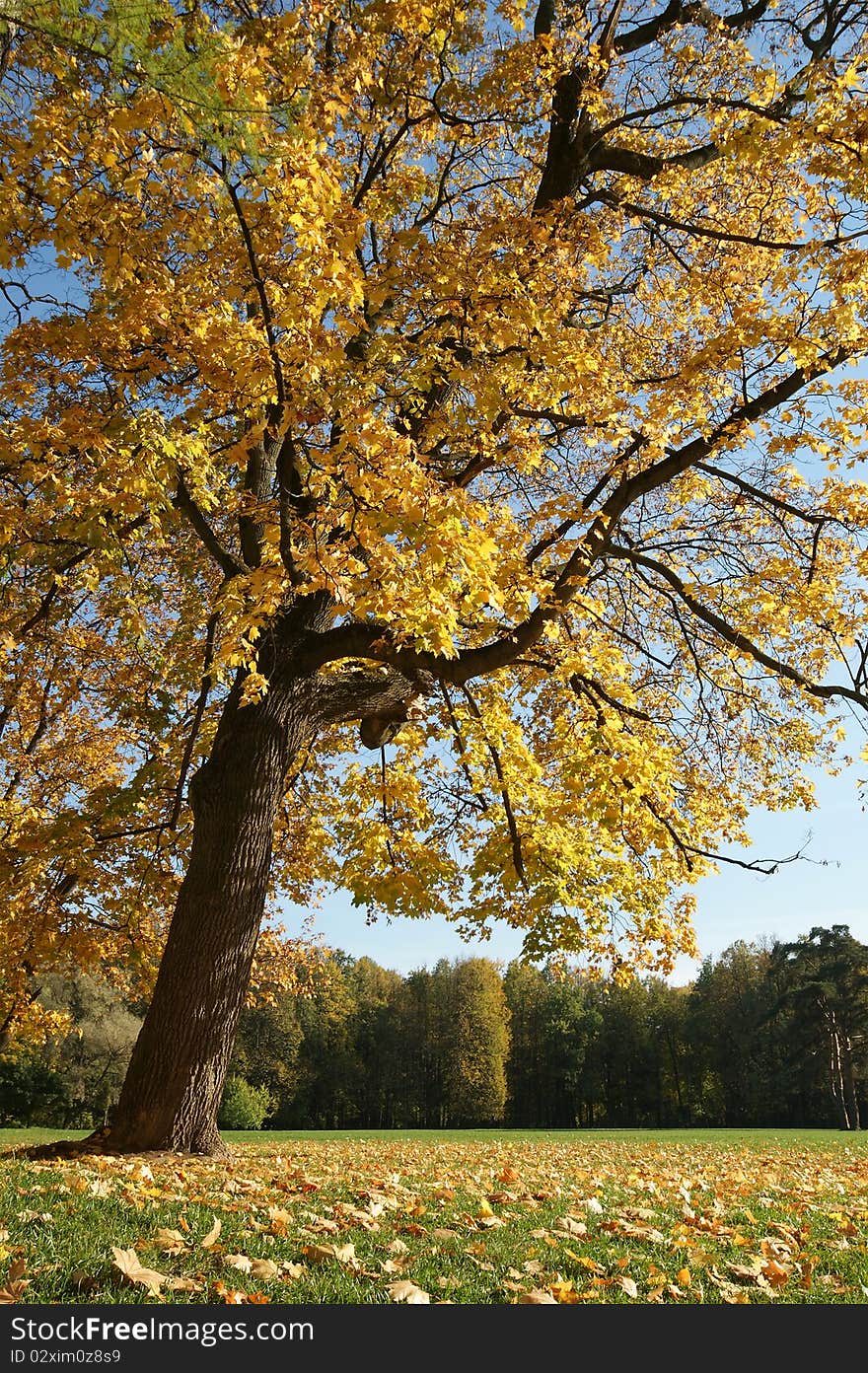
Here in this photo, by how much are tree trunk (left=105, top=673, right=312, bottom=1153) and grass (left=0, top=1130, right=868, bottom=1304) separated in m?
0.60

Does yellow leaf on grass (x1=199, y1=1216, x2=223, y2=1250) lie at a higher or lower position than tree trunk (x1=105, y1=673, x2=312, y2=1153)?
lower

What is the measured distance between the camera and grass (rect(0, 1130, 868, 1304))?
3074mm

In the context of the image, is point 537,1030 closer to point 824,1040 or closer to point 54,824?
point 824,1040

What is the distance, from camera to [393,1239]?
3791 millimetres

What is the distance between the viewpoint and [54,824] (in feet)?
32.6

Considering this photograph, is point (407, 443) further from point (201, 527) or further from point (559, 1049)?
point (559, 1049)

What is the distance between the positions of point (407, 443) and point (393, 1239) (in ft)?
13.8

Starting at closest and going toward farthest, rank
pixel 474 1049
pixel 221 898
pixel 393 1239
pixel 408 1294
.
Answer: pixel 408 1294
pixel 393 1239
pixel 221 898
pixel 474 1049

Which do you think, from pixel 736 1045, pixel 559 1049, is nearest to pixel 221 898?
pixel 736 1045

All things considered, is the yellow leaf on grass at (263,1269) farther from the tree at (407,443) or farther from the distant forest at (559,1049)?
the distant forest at (559,1049)

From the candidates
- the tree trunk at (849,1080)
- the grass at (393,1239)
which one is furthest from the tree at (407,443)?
the tree trunk at (849,1080)

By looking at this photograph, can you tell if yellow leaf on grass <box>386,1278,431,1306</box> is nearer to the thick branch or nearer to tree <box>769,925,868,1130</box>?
the thick branch

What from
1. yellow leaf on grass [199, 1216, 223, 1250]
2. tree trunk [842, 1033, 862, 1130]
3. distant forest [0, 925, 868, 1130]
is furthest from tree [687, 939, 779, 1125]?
yellow leaf on grass [199, 1216, 223, 1250]

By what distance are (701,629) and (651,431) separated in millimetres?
3902
